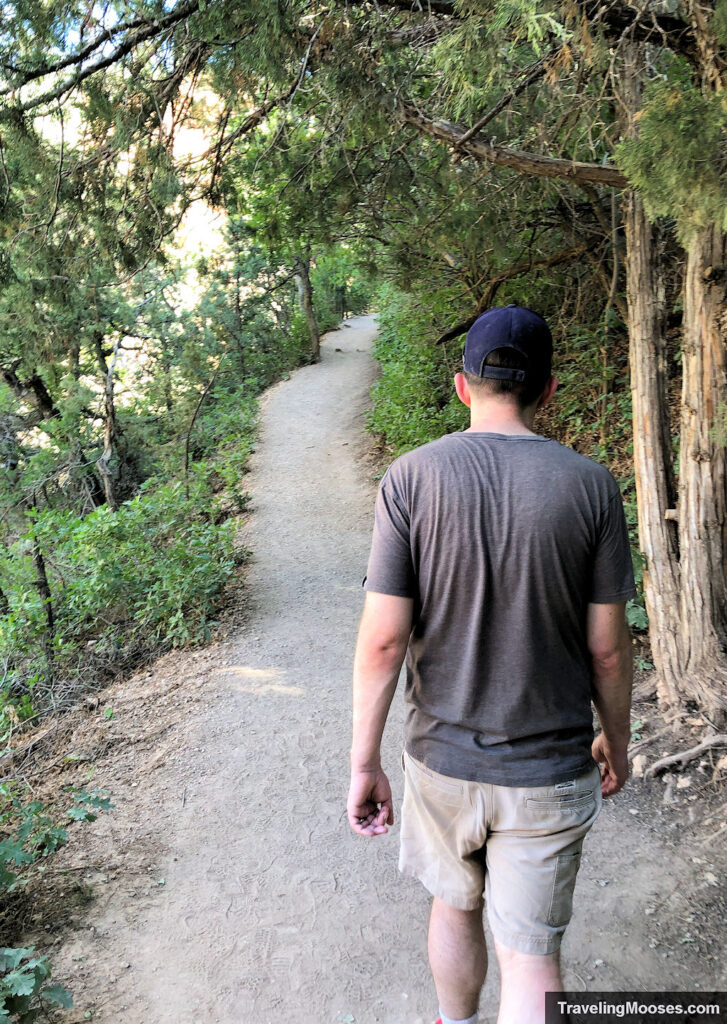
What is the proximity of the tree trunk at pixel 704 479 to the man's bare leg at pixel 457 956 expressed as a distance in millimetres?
2565

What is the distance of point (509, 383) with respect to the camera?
1.82 meters

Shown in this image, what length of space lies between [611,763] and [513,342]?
122cm

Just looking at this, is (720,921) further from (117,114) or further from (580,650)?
(117,114)

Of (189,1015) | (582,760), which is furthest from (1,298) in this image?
(582,760)

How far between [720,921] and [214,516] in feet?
24.9

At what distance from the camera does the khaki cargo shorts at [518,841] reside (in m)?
1.71

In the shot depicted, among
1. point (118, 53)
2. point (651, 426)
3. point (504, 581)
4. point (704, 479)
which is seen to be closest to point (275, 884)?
point (504, 581)

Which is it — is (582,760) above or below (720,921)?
above

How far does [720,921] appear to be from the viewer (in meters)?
2.95

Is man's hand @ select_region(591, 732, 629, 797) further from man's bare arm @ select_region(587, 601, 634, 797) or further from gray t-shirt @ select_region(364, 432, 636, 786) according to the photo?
gray t-shirt @ select_region(364, 432, 636, 786)

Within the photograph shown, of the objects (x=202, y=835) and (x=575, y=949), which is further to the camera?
(x=202, y=835)

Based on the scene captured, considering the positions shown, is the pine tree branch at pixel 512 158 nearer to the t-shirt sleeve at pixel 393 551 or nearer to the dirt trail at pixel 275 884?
the t-shirt sleeve at pixel 393 551

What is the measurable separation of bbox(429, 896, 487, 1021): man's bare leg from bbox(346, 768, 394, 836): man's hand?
1.00ft

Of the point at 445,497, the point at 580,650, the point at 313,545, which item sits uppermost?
the point at 445,497
